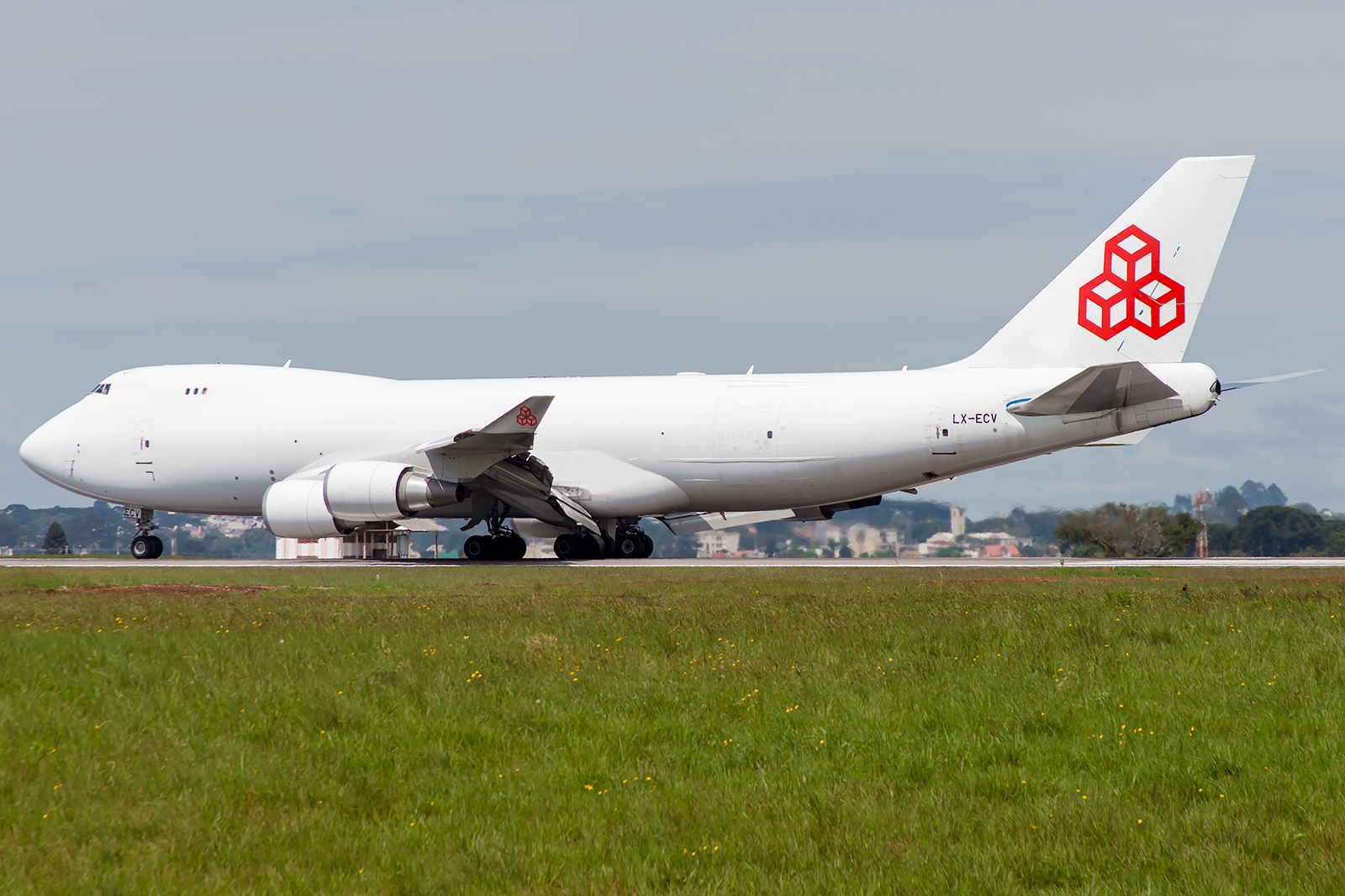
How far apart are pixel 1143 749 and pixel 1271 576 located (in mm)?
15888

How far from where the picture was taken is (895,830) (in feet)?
22.5

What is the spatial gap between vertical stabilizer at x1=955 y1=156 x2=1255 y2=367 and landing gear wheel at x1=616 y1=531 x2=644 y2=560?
10.7 meters

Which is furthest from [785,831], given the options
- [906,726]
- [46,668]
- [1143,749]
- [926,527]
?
[926,527]

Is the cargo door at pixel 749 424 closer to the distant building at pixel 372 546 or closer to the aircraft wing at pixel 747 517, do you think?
the aircraft wing at pixel 747 517

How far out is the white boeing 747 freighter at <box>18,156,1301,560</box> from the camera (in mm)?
26594

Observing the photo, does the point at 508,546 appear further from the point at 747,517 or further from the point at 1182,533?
the point at 1182,533

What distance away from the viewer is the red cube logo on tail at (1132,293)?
26.7 metres

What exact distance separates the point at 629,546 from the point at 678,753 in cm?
2381

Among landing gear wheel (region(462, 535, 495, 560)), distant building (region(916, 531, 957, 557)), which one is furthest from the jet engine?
distant building (region(916, 531, 957, 557))

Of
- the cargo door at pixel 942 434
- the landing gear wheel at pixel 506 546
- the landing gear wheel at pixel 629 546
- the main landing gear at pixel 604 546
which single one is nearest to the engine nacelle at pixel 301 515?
the landing gear wheel at pixel 506 546

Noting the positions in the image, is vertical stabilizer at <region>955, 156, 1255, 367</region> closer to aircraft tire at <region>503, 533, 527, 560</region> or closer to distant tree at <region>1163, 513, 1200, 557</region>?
aircraft tire at <region>503, 533, 527, 560</region>

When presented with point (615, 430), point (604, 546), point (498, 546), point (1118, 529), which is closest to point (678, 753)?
point (615, 430)

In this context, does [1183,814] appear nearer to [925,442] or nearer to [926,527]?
[925,442]

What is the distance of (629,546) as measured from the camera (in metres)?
32.1
